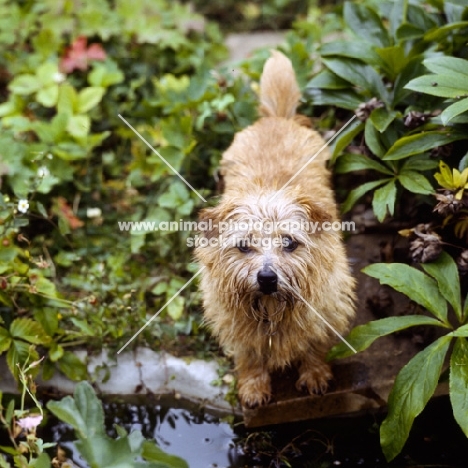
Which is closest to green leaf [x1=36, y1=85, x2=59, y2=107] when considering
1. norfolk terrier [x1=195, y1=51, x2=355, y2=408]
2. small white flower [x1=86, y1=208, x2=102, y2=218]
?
small white flower [x1=86, y1=208, x2=102, y2=218]

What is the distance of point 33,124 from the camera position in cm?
460

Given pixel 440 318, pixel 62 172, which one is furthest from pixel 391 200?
pixel 62 172

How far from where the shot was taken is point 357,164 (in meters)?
3.75

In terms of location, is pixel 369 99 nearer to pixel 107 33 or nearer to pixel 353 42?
pixel 353 42

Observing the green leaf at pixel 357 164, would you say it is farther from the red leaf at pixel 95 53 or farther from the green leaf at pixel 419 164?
the red leaf at pixel 95 53

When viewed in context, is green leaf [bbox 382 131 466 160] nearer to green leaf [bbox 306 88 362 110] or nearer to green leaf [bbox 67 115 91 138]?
green leaf [bbox 306 88 362 110]

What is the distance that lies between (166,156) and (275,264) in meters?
1.72

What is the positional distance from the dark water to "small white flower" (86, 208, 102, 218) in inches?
55.5

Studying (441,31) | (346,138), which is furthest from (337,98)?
(441,31)

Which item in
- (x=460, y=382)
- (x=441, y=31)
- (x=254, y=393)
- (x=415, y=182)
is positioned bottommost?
(x=254, y=393)

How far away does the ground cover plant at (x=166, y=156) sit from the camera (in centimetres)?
329

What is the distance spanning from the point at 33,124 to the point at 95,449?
2.77m

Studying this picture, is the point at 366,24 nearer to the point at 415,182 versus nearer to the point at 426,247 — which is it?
the point at 415,182

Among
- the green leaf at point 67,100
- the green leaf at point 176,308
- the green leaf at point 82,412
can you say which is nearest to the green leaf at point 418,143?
the green leaf at point 176,308
